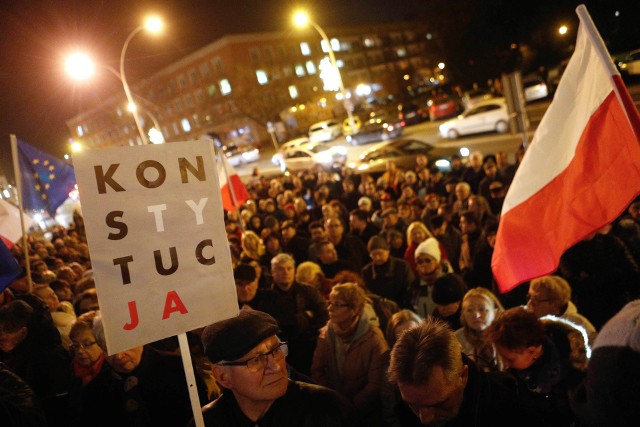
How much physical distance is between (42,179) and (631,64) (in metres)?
23.7

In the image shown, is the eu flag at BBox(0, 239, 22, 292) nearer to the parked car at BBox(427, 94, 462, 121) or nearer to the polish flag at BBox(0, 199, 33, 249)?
the polish flag at BBox(0, 199, 33, 249)

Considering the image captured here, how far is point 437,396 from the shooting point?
6.64ft

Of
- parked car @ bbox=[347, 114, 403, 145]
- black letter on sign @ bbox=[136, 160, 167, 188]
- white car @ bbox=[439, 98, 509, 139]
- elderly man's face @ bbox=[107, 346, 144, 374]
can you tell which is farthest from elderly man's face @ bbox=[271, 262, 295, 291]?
parked car @ bbox=[347, 114, 403, 145]

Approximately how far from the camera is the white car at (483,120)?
68.7 ft

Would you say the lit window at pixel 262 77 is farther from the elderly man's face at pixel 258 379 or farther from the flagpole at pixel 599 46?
the elderly man's face at pixel 258 379

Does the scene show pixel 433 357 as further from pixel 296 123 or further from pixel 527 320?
pixel 296 123

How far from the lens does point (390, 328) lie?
3.62 meters

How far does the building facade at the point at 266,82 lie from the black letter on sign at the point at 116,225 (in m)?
45.6

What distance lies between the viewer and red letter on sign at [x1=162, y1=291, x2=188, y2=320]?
95.1 inches

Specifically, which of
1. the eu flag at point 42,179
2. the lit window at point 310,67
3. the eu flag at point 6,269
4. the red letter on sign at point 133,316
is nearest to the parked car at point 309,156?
the eu flag at point 42,179

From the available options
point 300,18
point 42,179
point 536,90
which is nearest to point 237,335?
point 42,179

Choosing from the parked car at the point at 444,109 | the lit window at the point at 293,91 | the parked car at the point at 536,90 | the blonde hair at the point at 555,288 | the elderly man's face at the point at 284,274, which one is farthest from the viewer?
the lit window at the point at 293,91

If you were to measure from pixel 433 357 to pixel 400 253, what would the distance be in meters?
4.75

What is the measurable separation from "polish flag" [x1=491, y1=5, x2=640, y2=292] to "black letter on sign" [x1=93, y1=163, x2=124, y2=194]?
262 cm
